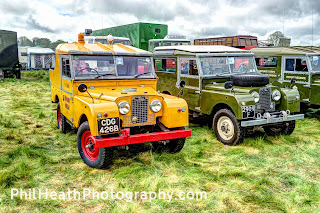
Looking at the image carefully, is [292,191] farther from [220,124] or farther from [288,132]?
[288,132]

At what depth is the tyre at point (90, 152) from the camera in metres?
4.65

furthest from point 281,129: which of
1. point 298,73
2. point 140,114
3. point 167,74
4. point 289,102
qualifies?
point 140,114

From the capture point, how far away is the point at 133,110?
4820 millimetres

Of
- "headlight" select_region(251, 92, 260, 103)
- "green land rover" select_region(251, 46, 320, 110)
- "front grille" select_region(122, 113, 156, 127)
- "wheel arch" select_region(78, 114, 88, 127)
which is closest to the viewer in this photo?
"front grille" select_region(122, 113, 156, 127)

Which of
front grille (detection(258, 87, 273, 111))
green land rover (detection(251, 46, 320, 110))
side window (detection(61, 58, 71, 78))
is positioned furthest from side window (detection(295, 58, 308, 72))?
side window (detection(61, 58, 71, 78))

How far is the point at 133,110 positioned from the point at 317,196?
307 centimetres

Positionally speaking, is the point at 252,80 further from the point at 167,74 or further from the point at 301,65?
the point at 301,65

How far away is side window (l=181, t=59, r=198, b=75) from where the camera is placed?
7.27 metres

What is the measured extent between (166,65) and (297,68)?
418cm

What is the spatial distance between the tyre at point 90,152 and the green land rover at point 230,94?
75.1 inches

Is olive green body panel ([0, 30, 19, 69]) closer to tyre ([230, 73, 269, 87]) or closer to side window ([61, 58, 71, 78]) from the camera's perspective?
side window ([61, 58, 71, 78])

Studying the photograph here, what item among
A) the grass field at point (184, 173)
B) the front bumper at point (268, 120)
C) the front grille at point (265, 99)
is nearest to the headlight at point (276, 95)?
the front grille at point (265, 99)

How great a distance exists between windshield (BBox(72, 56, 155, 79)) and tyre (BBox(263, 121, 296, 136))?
10.9 feet

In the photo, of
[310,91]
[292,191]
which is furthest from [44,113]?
[310,91]
